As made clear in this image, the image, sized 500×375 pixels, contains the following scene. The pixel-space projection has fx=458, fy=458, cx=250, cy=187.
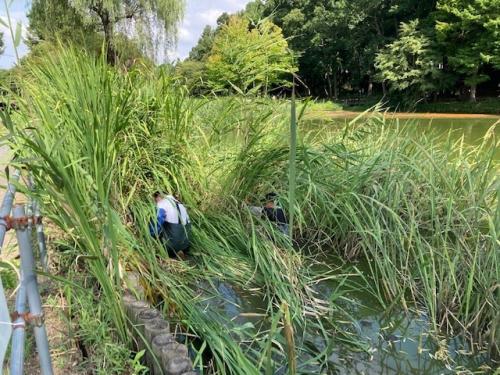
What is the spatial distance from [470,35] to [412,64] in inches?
151

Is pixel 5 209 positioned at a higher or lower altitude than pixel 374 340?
higher

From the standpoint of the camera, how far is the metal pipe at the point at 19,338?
3.38 ft

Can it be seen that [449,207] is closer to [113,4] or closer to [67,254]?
[67,254]

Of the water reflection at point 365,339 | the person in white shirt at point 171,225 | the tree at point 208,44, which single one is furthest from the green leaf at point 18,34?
the tree at point 208,44

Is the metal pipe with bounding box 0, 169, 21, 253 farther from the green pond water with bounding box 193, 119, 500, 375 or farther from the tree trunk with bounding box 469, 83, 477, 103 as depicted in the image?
the tree trunk with bounding box 469, 83, 477, 103

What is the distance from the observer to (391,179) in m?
3.99

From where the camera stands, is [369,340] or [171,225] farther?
[171,225]

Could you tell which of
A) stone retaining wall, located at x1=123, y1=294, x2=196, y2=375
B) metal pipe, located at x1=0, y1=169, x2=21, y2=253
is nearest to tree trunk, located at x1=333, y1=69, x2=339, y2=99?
stone retaining wall, located at x1=123, y1=294, x2=196, y2=375

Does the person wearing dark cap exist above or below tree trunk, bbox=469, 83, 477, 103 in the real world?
below

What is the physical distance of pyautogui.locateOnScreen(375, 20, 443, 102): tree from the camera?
29.9 meters

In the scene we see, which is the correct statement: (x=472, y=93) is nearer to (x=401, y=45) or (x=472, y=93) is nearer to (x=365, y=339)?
(x=401, y=45)

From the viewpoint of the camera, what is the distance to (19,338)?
3.62 ft

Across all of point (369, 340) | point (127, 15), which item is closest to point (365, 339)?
point (369, 340)

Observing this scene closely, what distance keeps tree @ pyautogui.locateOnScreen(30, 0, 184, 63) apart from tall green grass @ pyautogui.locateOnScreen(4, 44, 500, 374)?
47.0ft
